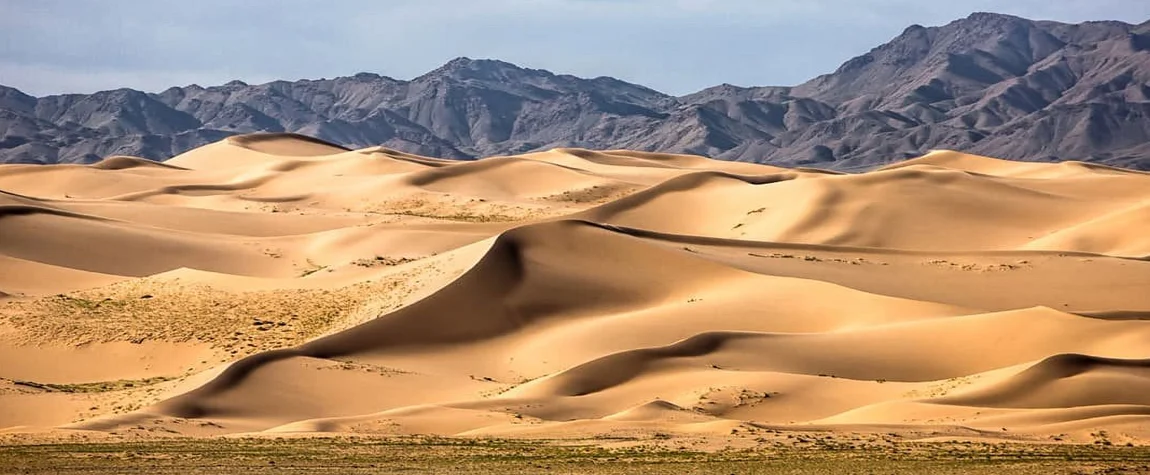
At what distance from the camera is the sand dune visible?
1221 inches

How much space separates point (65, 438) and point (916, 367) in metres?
20.9

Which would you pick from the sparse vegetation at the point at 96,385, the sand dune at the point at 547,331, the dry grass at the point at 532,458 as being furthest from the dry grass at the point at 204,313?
the dry grass at the point at 532,458

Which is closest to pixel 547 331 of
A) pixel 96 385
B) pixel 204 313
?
pixel 204 313

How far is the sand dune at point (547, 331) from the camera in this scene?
102ft

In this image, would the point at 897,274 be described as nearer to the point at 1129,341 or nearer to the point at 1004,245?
the point at 1129,341

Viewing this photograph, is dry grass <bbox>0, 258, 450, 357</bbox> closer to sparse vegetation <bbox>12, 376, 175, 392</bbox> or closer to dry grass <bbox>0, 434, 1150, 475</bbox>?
sparse vegetation <bbox>12, 376, 175, 392</bbox>

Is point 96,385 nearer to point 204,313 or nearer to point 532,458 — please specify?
point 204,313

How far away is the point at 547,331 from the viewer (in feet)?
135

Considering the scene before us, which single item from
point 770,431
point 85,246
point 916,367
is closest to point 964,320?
point 916,367

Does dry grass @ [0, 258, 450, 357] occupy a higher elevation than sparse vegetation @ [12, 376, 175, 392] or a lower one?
higher

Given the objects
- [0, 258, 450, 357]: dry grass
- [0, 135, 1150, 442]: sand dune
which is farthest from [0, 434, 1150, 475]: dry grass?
[0, 258, 450, 357]: dry grass

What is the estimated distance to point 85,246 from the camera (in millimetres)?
56125

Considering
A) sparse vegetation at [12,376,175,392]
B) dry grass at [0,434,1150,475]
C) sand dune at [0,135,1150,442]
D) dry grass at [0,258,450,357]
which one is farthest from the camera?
dry grass at [0,258,450,357]

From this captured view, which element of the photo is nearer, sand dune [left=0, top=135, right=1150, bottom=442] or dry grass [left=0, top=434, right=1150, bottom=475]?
dry grass [left=0, top=434, right=1150, bottom=475]
